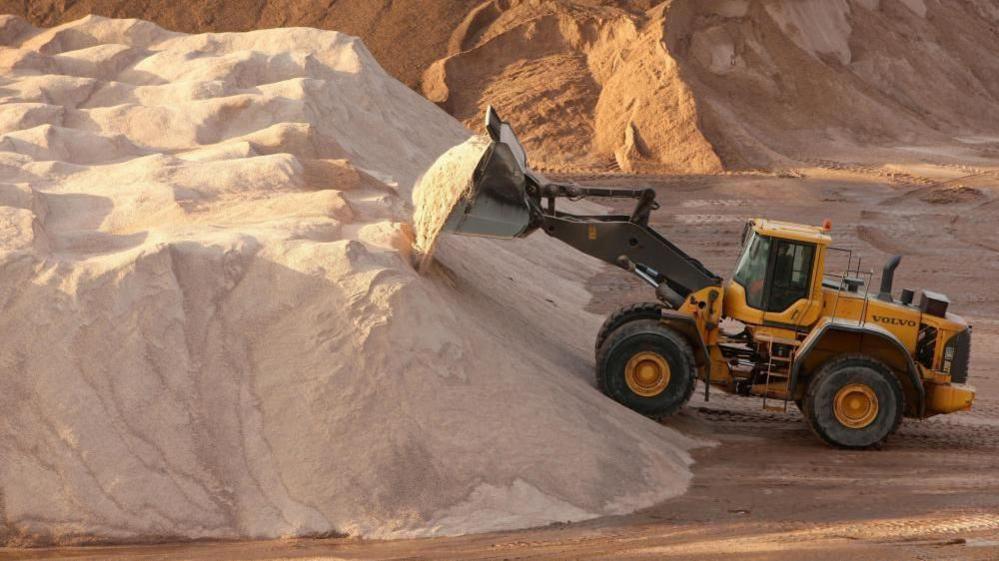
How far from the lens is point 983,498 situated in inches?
338

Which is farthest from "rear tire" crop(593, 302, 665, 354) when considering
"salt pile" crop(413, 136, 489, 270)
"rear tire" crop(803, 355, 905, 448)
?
"salt pile" crop(413, 136, 489, 270)

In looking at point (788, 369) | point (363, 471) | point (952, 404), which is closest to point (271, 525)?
point (363, 471)

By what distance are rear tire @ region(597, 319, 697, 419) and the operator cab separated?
677mm

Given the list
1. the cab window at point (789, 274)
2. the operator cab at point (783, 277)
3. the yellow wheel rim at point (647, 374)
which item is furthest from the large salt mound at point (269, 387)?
the cab window at point (789, 274)

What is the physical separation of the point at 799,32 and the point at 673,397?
19381 mm

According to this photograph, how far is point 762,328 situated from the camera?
10.2 metres

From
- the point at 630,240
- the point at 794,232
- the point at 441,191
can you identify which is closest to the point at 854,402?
the point at 794,232

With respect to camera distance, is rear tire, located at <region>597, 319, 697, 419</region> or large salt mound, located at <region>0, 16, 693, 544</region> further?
rear tire, located at <region>597, 319, 697, 419</region>

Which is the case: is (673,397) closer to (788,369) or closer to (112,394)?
(788,369)

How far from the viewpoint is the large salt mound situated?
7898 millimetres

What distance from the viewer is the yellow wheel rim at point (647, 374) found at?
10188mm

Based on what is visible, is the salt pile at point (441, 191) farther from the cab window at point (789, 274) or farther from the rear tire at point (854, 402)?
the rear tire at point (854, 402)

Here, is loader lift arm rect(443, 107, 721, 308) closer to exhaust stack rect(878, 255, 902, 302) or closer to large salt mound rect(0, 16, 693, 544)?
large salt mound rect(0, 16, 693, 544)

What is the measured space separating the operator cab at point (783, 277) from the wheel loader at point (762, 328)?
10 mm
